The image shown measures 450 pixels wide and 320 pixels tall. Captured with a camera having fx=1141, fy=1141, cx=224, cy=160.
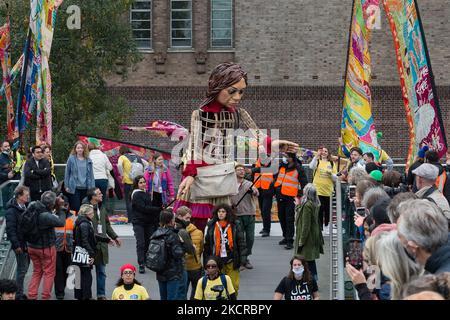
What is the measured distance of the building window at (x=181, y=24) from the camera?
3591 centimetres

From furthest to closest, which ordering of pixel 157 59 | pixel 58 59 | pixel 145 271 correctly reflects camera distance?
pixel 157 59 < pixel 58 59 < pixel 145 271

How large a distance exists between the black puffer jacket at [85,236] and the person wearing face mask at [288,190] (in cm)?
392

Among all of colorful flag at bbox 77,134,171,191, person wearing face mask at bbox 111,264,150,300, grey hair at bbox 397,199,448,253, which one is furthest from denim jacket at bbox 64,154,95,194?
grey hair at bbox 397,199,448,253

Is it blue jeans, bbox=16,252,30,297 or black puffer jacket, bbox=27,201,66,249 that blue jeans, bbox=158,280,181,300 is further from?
blue jeans, bbox=16,252,30,297

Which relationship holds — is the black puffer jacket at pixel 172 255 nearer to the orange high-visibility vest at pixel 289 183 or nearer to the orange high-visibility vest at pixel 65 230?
the orange high-visibility vest at pixel 65 230

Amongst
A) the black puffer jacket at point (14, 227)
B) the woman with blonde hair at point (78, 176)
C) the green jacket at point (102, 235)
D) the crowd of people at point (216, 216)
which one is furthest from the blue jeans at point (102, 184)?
the black puffer jacket at point (14, 227)

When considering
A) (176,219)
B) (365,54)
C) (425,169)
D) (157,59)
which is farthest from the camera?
(157,59)

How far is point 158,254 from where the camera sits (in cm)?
1299

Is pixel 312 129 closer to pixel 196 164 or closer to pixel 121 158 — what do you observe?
pixel 121 158

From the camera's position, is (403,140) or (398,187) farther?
(403,140)

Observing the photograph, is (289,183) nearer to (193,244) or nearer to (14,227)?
(193,244)

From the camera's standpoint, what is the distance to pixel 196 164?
37.5ft
